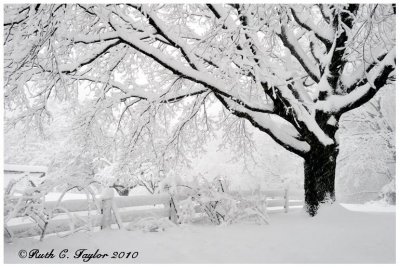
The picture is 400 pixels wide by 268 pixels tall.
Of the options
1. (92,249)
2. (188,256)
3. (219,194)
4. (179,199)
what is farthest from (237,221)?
(92,249)

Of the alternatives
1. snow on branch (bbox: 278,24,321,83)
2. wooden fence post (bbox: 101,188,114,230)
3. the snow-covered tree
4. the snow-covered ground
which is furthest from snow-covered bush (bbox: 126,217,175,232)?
snow on branch (bbox: 278,24,321,83)

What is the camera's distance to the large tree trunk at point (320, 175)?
25.9ft

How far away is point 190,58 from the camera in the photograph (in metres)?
6.70

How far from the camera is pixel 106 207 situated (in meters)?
6.54

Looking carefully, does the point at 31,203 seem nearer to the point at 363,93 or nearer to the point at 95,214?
the point at 95,214

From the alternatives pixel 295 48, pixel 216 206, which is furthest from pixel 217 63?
pixel 216 206

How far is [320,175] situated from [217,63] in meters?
3.61

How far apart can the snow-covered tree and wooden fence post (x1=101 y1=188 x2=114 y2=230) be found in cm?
207

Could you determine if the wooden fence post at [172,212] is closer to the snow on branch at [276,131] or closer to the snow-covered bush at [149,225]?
the snow-covered bush at [149,225]

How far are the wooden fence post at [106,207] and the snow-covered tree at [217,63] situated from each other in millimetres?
2073

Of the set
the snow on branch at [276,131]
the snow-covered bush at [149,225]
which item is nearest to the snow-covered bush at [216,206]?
the snow-covered bush at [149,225]

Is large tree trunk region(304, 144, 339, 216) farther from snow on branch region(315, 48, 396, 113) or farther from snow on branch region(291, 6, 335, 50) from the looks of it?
snow on branch region(291, 6, 335, 50)

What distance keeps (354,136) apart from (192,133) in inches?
455

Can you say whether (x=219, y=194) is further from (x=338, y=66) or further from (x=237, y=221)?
(x=338, y=66)
